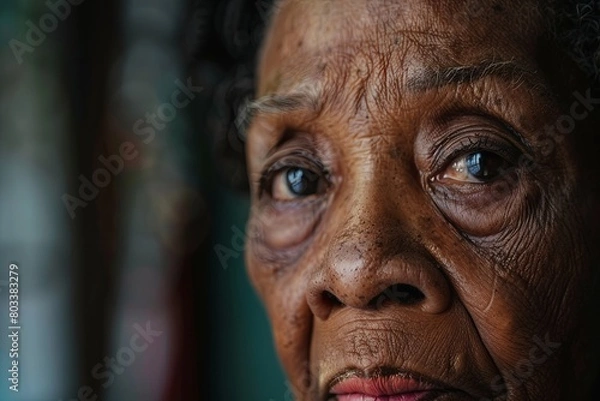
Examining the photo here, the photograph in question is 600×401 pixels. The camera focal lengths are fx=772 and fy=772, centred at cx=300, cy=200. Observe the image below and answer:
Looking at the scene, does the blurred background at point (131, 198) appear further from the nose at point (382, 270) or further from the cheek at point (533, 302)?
the cheek at point (533, 302)

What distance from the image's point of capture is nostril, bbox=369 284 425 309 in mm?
1266

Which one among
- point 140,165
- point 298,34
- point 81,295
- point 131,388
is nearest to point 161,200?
point 140,165

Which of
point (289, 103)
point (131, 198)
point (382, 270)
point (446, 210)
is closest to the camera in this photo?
point (382, 270)

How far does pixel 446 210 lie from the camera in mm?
1348

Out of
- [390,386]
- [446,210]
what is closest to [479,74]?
[446,210]

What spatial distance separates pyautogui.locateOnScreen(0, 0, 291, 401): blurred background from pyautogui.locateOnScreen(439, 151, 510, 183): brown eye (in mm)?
820

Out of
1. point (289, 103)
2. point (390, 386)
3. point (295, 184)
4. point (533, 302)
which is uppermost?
point (289, 103)

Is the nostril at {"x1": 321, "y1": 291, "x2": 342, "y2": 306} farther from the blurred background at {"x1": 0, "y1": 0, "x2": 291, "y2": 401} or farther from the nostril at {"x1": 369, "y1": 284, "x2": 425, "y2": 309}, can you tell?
the blurred background at {"x1": 0, "y1": 0, "x2": 291, "y2": 401}

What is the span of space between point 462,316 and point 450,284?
0.18ft

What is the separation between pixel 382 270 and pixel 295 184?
1.29 ft

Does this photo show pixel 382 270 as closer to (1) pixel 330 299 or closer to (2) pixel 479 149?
(1) pixel 330 299

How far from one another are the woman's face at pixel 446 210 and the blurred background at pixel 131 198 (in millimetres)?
699

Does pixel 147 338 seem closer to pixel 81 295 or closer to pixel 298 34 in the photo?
pixel 81 295

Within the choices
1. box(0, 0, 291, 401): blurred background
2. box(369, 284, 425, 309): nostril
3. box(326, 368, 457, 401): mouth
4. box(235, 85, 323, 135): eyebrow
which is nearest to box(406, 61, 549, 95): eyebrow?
box(235, 85, 323, 135): eyebrow
